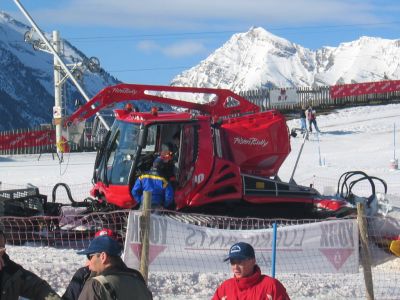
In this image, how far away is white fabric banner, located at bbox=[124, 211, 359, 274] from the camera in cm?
920

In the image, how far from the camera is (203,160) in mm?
12602

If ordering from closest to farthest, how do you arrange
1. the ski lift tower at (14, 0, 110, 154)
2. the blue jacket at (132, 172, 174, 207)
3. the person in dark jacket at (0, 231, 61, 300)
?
1. the person in dark jacket at (0, 231, 61, 300)
2. the blue jacket at (132, 172, 174, 207)
3. the ski lift tower at (14, 0, 110, 154)

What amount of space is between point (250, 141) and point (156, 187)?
246 centimetres

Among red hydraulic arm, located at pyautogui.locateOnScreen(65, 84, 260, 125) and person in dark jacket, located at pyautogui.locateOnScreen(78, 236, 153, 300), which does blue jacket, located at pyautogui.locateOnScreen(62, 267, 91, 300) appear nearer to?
person in dark jacket, located at pyautogui.locateOnScreen(78, 236, 153, 300)

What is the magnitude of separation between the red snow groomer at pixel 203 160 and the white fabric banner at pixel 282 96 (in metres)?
32.8

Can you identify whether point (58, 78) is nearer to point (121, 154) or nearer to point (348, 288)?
point (121, 154)

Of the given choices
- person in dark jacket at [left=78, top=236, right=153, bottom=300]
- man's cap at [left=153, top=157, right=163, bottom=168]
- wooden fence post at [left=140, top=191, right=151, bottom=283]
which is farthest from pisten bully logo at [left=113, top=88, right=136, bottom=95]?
person in dark jacket at [left=78, top=236, right=153, bottom=300]

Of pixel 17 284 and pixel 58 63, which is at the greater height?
pixel 58 63

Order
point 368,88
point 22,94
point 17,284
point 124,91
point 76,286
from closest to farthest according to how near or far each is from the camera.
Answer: point 17,284
point 76,286
point 124,91
point 368,88
point 22,94

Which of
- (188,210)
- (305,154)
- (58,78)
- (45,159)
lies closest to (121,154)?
(188,210)

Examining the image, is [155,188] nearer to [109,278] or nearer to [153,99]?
[153,99]

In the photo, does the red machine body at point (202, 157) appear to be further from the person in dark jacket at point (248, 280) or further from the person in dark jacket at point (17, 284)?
the person in dark jacket at point (17, 284)

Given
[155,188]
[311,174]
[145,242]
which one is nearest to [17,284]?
[145,242]

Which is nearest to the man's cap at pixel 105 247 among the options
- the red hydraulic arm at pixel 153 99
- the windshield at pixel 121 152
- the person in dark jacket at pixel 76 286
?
the person in dark jacket at pixel 76 286
